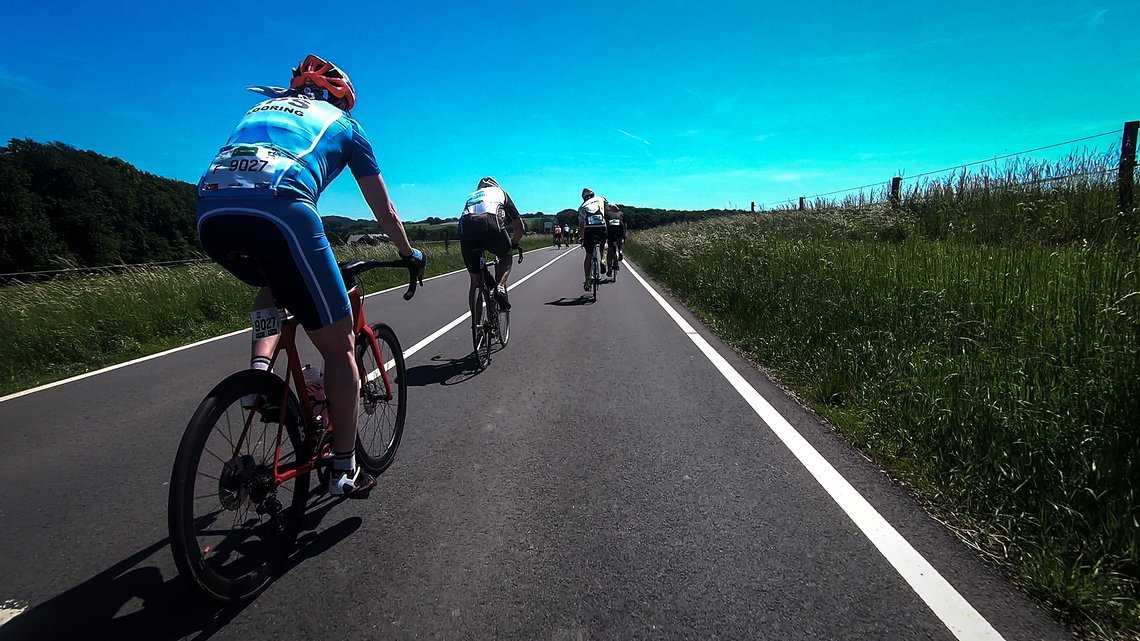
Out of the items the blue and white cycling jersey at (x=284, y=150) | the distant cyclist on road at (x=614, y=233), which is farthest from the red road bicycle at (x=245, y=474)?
the distant cyclist on road at (x=614, y=233)

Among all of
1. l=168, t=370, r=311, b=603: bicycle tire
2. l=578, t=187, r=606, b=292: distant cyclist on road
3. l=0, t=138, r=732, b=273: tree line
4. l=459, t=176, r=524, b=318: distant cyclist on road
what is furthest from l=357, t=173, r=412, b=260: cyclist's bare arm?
l=0, t=138, r=732, b=273: tree line

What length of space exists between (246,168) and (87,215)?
65977 millimetres

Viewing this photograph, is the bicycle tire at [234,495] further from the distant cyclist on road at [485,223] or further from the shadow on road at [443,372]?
the distant cyclist on road at [485,223]

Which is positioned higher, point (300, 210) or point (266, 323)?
point (300, 210)

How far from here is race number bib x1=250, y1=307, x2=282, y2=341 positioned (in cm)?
249

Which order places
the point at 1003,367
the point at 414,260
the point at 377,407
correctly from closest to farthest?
the point at 414,260
the point at 377,407
the point at 1003,367

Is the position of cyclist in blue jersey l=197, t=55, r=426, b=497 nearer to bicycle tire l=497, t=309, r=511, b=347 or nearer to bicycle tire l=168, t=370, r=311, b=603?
bicycle tire l=168, t=370, r=311, b=603

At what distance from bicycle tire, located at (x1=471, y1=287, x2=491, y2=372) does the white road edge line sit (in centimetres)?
295

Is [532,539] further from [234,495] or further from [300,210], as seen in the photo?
[300,210]

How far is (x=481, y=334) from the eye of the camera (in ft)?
20.3

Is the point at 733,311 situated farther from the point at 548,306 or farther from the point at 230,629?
the point at 230,629

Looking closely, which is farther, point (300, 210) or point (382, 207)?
point (382, 207)

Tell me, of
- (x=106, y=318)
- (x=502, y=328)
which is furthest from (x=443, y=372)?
(x=106, y=318)

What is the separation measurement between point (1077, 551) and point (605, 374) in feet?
12.7
